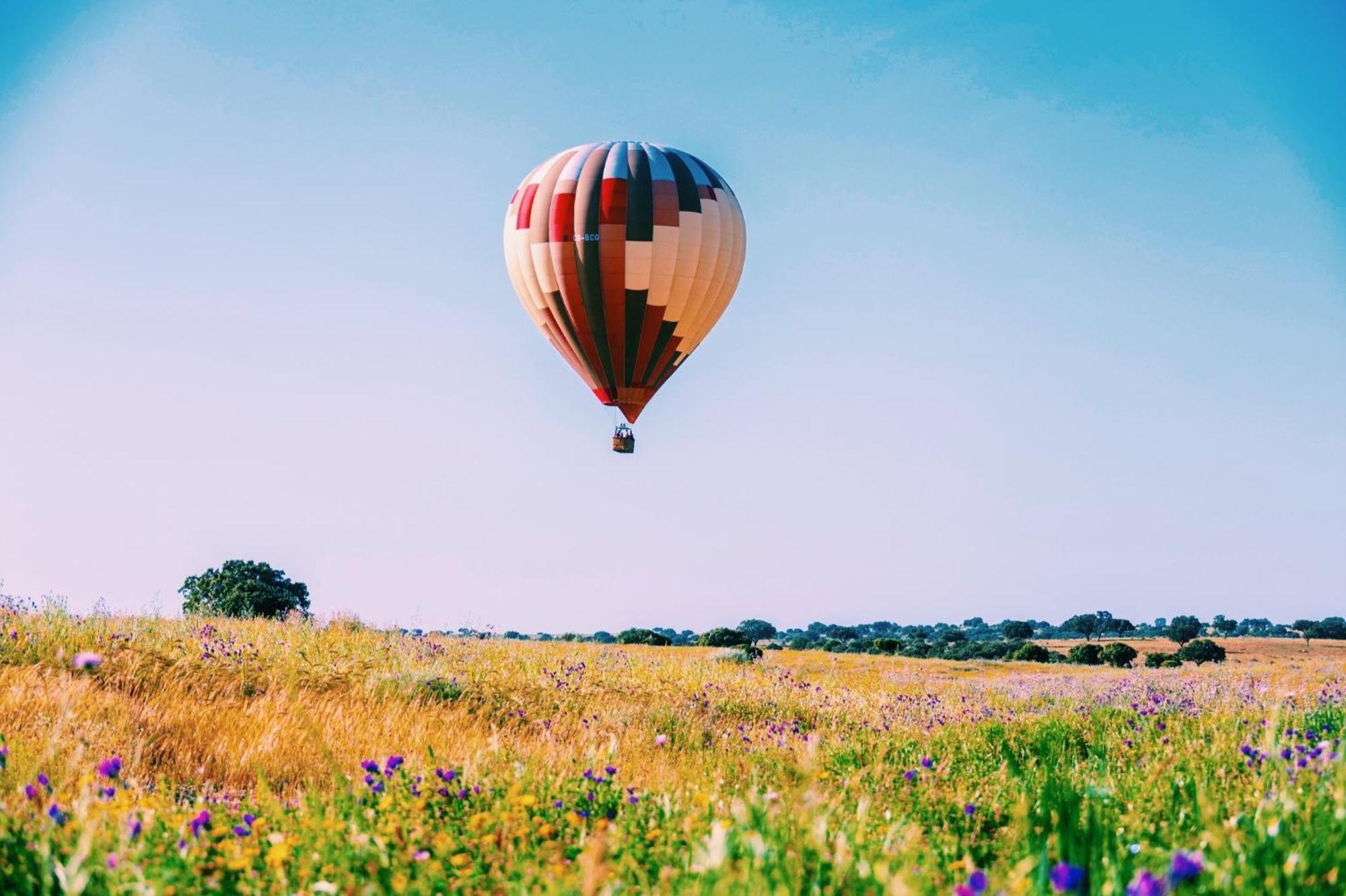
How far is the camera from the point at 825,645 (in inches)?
2724

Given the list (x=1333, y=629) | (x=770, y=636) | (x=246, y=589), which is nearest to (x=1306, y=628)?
(x=1333, y=629)

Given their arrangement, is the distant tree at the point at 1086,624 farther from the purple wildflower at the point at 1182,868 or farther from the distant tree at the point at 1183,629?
the purple wildflower at the point at 1182,868

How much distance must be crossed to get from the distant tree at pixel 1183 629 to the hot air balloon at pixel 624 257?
265 feet

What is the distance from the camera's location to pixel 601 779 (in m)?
5.80

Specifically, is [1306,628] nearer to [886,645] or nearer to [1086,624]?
[1086,624]

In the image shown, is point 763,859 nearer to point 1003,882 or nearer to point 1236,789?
point 1003,882

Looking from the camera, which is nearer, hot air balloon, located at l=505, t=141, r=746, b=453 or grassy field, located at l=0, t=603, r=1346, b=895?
grassy field, located at l=0, t=603, r=1346, b=895

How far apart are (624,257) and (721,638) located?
34.9 meters

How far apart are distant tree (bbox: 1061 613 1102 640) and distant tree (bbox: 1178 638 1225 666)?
177ft

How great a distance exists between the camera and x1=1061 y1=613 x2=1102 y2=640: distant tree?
11638 cm

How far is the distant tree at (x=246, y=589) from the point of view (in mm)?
46844

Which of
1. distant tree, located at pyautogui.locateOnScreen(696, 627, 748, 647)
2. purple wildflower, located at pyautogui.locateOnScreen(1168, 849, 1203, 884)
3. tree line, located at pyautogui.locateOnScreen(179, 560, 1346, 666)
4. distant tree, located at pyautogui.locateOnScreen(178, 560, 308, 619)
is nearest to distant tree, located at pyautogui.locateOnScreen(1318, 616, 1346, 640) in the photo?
tree line, located at pyautogui.locateOnScreen(179, 560, 1346, 666)

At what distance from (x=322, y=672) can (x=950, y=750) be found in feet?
27.7

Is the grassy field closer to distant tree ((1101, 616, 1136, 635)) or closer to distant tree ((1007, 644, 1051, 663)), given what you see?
distant tree ((1007, 644, 1051, 663))
